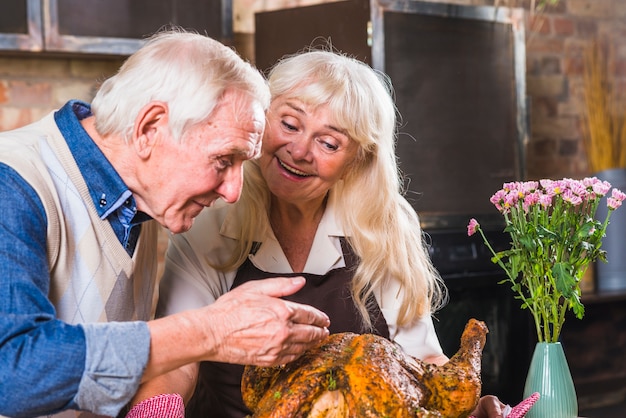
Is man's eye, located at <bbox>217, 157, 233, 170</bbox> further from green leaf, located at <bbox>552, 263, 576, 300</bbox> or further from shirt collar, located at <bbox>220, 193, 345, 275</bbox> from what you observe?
green leaf, located at <bbox>552, 263, 576, 300</bbox>

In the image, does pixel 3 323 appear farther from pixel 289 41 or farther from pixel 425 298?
pixel 289 41

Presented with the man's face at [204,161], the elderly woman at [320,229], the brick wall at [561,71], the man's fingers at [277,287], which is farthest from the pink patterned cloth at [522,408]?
the brick wall at [561,71]

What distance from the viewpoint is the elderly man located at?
3.65 ft

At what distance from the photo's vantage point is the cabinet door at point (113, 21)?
2795 mm

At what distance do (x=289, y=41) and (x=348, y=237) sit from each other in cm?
132

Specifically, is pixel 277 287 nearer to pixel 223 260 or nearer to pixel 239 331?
pixel 239 331

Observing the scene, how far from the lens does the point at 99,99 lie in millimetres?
1377

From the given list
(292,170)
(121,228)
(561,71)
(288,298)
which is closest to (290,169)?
(292,170)

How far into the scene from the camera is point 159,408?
137 centimetres

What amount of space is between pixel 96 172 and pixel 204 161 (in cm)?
19

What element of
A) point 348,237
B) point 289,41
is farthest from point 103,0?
point 348,237

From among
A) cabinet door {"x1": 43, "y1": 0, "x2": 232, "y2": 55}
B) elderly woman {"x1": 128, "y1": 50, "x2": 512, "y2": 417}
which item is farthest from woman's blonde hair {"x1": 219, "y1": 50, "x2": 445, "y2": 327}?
cabinet door {"x1": 43, "y1": 0, "x2": 232, "y2": 55}

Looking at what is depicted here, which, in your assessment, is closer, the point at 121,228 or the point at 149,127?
the point at 149,127

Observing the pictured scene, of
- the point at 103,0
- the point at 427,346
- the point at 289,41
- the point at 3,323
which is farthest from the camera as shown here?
the point at 289,41
